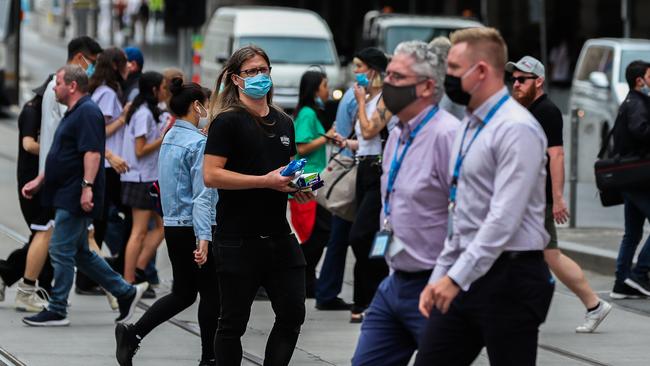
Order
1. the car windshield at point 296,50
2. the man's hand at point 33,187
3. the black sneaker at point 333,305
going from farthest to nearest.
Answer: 1. the car windshield at point 296,50
2. the black sneaker at point 333,305
3. the man's hand at point 33,187

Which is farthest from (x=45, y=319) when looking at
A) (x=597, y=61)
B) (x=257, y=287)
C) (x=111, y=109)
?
(x=597, y=61)

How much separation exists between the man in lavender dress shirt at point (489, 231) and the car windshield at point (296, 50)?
21.8 metres

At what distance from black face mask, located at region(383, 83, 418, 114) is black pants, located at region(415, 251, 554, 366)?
2.58ft

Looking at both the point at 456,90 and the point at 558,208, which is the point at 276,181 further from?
the point at 558,208

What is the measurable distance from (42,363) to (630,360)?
3.24 m

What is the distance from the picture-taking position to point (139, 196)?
1052 centimetres

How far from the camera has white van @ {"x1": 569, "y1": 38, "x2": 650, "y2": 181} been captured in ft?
63.9

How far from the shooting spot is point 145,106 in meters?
10.6

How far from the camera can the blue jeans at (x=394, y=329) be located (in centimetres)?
544

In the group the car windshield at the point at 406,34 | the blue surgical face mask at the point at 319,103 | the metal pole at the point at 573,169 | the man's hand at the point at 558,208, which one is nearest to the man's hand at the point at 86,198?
the blue surgical face mask at the point at 319,103

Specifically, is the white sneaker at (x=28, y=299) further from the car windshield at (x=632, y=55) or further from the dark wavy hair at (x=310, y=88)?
the car windshield at (x=632, y=55)

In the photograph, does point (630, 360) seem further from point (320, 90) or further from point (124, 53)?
point (124, 53)

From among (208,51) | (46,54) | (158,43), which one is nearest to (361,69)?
(208,51)

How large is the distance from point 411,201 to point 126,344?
2.89 m
